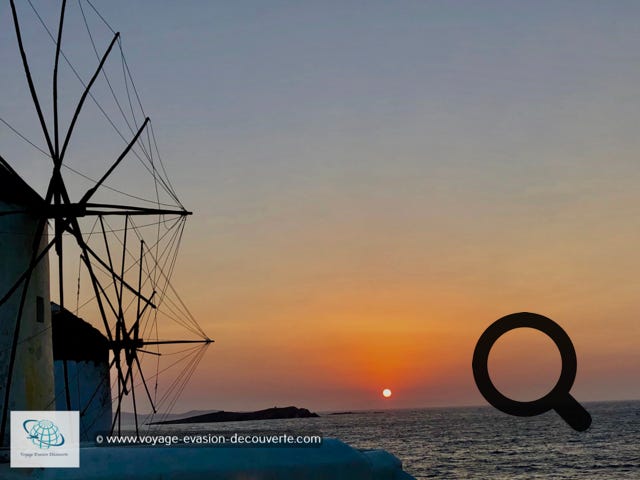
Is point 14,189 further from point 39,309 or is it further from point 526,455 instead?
point 526,455

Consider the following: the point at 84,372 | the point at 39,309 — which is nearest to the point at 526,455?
the point at 84,372

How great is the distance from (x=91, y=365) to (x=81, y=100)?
2541cm

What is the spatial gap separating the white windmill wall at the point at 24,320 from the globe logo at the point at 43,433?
0.76 meters

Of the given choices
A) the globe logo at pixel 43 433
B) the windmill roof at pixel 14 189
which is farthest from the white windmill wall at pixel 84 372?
the globe logo at pixel 43 433

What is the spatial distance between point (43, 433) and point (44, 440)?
0.33 m

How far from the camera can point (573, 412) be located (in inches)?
430

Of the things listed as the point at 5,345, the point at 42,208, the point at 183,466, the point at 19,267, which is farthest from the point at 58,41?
the point at 183,466

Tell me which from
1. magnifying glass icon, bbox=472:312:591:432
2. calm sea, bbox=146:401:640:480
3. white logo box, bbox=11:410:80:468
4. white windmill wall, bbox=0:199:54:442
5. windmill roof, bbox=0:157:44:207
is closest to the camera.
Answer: magnifying glass icon, bbox=472:312:591:432

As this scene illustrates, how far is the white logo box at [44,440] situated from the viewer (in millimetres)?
15141

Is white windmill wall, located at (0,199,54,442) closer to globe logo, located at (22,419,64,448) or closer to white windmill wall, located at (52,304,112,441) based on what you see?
globe logo, located at (22,419,64,448)

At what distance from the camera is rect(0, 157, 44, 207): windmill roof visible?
17953 millimetres

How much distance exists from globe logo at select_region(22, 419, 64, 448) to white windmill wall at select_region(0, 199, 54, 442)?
76 cm

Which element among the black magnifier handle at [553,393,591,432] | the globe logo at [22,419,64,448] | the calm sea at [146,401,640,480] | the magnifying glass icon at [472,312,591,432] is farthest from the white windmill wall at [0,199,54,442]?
the calm sea at [146,401,640,480]

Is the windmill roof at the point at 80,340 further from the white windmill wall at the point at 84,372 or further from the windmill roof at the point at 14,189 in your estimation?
Answer: the windmill roof at the point at 14,189
